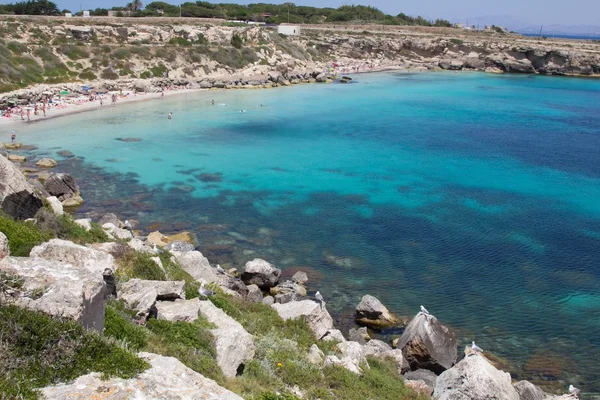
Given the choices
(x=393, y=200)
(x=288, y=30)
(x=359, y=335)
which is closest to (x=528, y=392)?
(x=359, y=335)

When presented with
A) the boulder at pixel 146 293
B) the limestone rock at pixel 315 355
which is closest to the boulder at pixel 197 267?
the boulder at pixel 146 293

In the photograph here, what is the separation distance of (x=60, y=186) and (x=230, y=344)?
2256 centimetres

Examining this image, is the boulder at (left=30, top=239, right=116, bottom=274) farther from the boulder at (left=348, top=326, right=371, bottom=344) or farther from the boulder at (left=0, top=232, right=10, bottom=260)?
the boulder at (left=348, top=326, right=371, bottom=344)

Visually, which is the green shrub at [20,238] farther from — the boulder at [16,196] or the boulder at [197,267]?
the boulder at [197,267]

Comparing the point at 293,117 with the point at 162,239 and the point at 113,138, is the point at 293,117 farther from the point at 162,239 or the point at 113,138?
the point at 162,239

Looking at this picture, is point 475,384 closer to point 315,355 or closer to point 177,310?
point 315,355

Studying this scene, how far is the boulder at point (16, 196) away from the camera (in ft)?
56.8

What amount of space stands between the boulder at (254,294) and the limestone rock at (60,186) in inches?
607

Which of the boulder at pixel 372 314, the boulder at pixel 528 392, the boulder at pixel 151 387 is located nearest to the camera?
the boulder at pixel 151 387

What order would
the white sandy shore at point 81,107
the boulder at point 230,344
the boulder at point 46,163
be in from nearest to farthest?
the boulder at point 230,344, the boulder at point 46,163, the white sandy shore at point 81,107

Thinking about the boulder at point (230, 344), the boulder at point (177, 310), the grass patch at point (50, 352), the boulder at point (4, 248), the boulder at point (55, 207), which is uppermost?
the boulder at point (4, 248)

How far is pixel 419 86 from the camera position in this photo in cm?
9175

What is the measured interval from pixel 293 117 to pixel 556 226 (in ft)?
118

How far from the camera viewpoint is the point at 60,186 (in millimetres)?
30016
